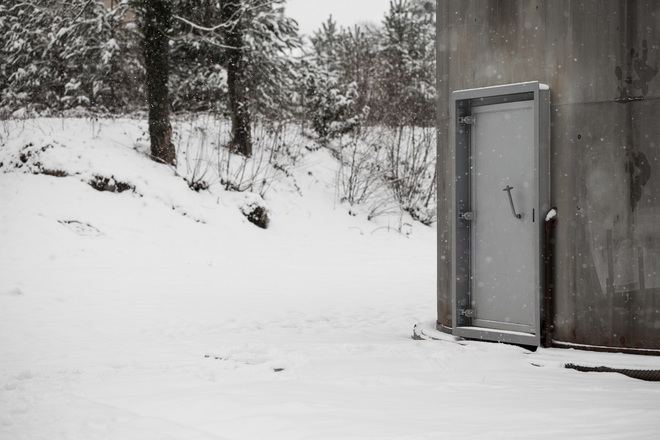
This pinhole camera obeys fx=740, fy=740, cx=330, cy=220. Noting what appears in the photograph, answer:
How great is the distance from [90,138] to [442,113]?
11.6 metres

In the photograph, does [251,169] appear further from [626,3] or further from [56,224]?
[626,3]

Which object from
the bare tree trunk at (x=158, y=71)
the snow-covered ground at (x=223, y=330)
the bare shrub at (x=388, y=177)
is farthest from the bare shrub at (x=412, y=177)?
the bare tree trunk at (x=158, y=71)

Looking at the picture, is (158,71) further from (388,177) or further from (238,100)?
(388,177)

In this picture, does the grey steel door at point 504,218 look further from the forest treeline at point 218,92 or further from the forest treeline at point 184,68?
the forest treeline at point 184,68

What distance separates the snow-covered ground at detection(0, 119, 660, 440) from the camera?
4.64 metres

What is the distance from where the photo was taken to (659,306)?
593cm

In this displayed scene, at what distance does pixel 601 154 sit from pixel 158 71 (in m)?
12.3

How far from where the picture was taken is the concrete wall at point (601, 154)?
5.97 m

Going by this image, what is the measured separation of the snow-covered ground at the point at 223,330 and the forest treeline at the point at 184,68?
280cm

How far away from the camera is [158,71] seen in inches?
648

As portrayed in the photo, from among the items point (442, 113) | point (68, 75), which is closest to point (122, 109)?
point (68, 75)

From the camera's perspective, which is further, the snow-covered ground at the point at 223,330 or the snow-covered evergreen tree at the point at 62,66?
the snow-covered evergreen tree at the point at 62,66

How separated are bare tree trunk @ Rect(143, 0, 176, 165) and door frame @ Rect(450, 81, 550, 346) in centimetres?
1083

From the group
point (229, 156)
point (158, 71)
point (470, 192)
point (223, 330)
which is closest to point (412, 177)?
point (229, 156)
